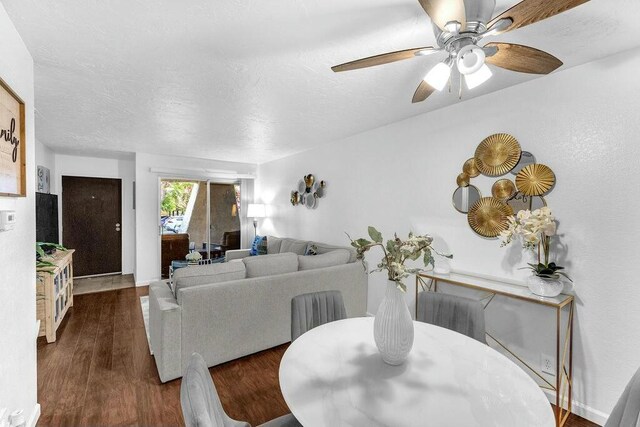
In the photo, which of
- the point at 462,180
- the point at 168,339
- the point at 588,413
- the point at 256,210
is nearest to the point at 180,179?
the point at 256,210

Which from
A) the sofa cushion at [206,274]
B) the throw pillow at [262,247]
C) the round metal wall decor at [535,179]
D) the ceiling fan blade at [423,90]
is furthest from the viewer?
the throw pillow at [262,247]

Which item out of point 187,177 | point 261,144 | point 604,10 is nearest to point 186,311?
point 261,144

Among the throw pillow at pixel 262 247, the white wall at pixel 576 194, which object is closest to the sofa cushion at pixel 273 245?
Result: the throw pillow at pixel 262 247

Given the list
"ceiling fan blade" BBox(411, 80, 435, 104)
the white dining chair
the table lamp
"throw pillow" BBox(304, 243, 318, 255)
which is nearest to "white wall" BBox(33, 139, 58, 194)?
the table lamp

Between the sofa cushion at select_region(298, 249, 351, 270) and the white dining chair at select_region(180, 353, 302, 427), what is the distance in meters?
1.89

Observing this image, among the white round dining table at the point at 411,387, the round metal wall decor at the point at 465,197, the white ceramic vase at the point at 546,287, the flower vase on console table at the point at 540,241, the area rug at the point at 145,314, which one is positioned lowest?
the area rug at the point at 145,314

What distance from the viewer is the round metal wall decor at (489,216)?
2.36 meters

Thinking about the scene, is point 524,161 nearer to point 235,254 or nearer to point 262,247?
point 262,247

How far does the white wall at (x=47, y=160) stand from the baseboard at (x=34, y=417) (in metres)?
3.39

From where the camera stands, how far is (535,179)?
2186 mm

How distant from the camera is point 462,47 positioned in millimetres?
1269

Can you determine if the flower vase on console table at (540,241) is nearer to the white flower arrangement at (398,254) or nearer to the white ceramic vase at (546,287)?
the white ceramic vase at (546,287)

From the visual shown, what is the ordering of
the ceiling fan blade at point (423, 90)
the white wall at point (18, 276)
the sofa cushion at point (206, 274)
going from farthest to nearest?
the sofa cushion at point (206, 274)
the ceiling fan blade at point (423, 90)
the white wall at point (18, 276)

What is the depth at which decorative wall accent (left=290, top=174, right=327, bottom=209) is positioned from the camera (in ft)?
14.7
